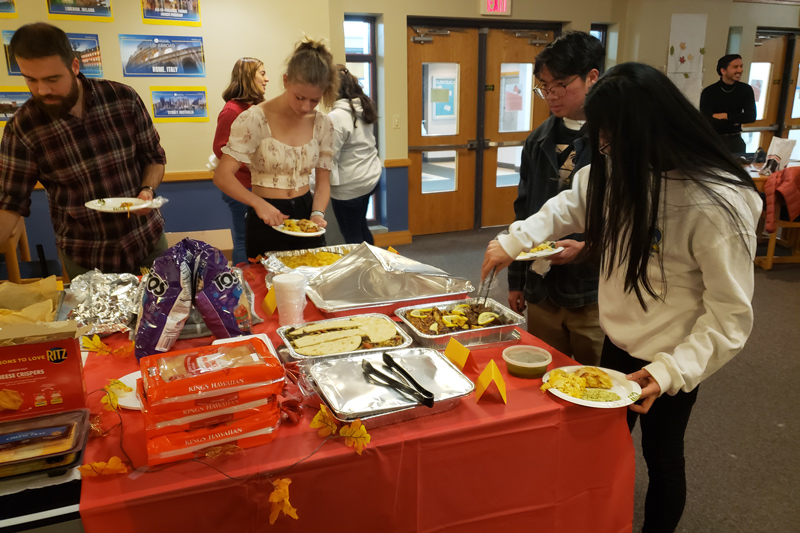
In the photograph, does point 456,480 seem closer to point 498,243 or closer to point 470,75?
point 498,243

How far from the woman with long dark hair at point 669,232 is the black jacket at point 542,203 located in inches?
16.3

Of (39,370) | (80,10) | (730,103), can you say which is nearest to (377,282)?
(39,370)

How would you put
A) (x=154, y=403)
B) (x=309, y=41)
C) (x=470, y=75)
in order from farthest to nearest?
(x=470, y=75) < (x=309, y=41) < (x=154, y=403)

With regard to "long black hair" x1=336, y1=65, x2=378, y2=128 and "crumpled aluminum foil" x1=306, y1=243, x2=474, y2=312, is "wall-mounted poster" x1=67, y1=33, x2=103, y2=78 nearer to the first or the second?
"long black hair" x1=336, y1=65, x2=378, y2=128

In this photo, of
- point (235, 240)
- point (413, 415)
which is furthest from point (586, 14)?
point (413, 415)

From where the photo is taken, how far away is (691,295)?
115cm

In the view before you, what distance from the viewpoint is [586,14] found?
542 cm

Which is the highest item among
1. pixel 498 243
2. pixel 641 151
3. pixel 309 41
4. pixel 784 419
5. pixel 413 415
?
pixel 309 41

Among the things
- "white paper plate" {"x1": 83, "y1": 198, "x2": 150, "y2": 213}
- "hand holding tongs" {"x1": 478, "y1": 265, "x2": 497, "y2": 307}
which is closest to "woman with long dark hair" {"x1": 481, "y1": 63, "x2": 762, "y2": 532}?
"hand holding tongs" {"x1": 478, "y1": 265, "x2": 497, "y2": 307}

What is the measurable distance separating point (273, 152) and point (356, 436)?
138 cm

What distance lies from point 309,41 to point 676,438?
5.63 ft

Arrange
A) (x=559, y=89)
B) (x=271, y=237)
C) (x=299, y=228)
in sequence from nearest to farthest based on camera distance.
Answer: (x=559, y=89), (x=299, y=228), (x=271, y=237)

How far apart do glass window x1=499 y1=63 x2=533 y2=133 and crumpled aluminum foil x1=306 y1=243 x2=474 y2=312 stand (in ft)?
13.7

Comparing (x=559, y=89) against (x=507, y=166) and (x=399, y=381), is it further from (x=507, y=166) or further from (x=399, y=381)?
(x=507, y=166)
